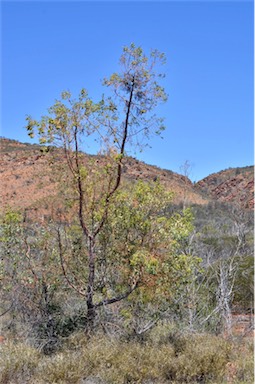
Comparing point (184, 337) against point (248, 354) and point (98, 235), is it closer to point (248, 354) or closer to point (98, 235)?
point (248, 354)

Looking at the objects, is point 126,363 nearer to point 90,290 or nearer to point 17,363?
point 17,363

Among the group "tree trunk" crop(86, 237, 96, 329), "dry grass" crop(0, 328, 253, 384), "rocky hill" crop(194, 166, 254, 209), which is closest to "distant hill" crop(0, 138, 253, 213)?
"rocky hill" crop(194, 166, 254, 209)

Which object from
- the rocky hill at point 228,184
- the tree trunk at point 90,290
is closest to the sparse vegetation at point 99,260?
the tree trunk at point 90,290

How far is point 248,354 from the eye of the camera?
25.2 ft

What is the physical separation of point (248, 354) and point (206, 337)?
0.76m

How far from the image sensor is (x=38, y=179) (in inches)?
1154

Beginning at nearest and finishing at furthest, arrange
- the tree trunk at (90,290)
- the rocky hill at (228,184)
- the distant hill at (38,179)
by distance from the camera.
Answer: the tree trunk at (90,290)
the distant hill at (38,179)
the rocky hill at (228,184)

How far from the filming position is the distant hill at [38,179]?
24.9 m

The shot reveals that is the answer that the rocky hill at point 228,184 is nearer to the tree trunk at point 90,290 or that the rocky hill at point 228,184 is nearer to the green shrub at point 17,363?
the tree trunk at point 90,290

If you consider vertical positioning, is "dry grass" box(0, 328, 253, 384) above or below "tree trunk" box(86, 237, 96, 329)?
below

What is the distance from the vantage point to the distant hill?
81.6 feet

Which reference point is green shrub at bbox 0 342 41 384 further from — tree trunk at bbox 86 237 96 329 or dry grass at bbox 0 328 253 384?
tree trunk at bbox 86 237 96 329

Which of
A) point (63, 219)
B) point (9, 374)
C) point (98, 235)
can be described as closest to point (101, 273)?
point (98, 235)

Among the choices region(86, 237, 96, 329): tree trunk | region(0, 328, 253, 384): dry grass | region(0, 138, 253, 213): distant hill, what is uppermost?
region(0, 138, 253, 213): distant hill
